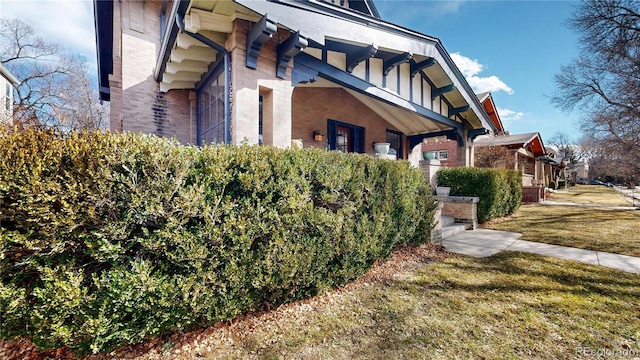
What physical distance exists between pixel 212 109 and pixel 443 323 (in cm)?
672

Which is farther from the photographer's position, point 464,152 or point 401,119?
point 401,119

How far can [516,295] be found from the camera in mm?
3604

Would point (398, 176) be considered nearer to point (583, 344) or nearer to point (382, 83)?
point (583, 344)

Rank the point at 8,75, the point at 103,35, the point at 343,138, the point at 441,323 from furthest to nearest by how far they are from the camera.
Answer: the point at 8,75, the point at 343,138, the point at 103,35, the point at 441,323

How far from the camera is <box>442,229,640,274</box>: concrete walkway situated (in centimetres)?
485

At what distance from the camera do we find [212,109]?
266 inches

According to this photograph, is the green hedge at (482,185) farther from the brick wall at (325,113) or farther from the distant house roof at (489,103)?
the distant house roof at (489,103)

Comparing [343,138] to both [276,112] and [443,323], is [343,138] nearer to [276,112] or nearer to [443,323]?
[276,112]

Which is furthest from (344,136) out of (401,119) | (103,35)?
(103,35)

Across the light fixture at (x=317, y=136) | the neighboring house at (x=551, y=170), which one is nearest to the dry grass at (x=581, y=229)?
the light fixture at (x=317, y=136)

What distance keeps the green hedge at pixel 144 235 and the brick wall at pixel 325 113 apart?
6.09 meters

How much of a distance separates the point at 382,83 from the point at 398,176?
13.0ft

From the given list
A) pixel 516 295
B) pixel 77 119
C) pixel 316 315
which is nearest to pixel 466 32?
pixel 516 295

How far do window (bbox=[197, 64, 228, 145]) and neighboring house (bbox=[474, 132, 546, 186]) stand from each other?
18.6 m
